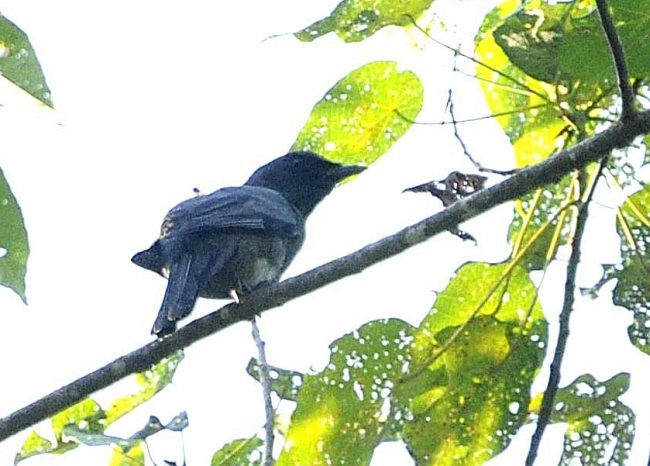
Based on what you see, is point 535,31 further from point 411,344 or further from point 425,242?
point 411,344

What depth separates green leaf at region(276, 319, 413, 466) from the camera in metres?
2.65

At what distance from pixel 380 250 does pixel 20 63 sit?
1.10 meters

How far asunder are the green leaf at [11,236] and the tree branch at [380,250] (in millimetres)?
743

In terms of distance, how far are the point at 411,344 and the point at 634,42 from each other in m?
0.99

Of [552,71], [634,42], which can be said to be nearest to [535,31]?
[552,71]

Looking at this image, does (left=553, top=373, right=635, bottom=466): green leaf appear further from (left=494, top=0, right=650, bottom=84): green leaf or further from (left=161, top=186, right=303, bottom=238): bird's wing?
(left=161, top=186, right=303, bottom=238): bird's wing

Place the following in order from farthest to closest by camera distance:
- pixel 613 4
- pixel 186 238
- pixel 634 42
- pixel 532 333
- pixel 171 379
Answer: pixel 186 238 → pixel 171 379 → pixel 532 333 → pixel 634 42 → pixel 613 4

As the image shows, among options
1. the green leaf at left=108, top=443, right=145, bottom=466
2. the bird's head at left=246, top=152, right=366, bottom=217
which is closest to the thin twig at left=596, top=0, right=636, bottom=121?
the green leaf at left=108, top=443, right=145, bottom=466

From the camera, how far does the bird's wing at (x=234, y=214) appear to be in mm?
4367

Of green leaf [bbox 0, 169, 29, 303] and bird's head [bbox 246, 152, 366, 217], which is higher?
bird's head [bbox 246, 152, 366, 217]

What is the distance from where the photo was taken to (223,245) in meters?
4.41

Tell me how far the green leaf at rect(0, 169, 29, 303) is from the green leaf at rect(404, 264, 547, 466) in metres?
1.04

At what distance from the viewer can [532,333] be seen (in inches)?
110

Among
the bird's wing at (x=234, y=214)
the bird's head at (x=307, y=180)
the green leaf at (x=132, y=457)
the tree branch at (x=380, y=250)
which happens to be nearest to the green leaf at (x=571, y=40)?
the tree branch at (x=380, y=250)
